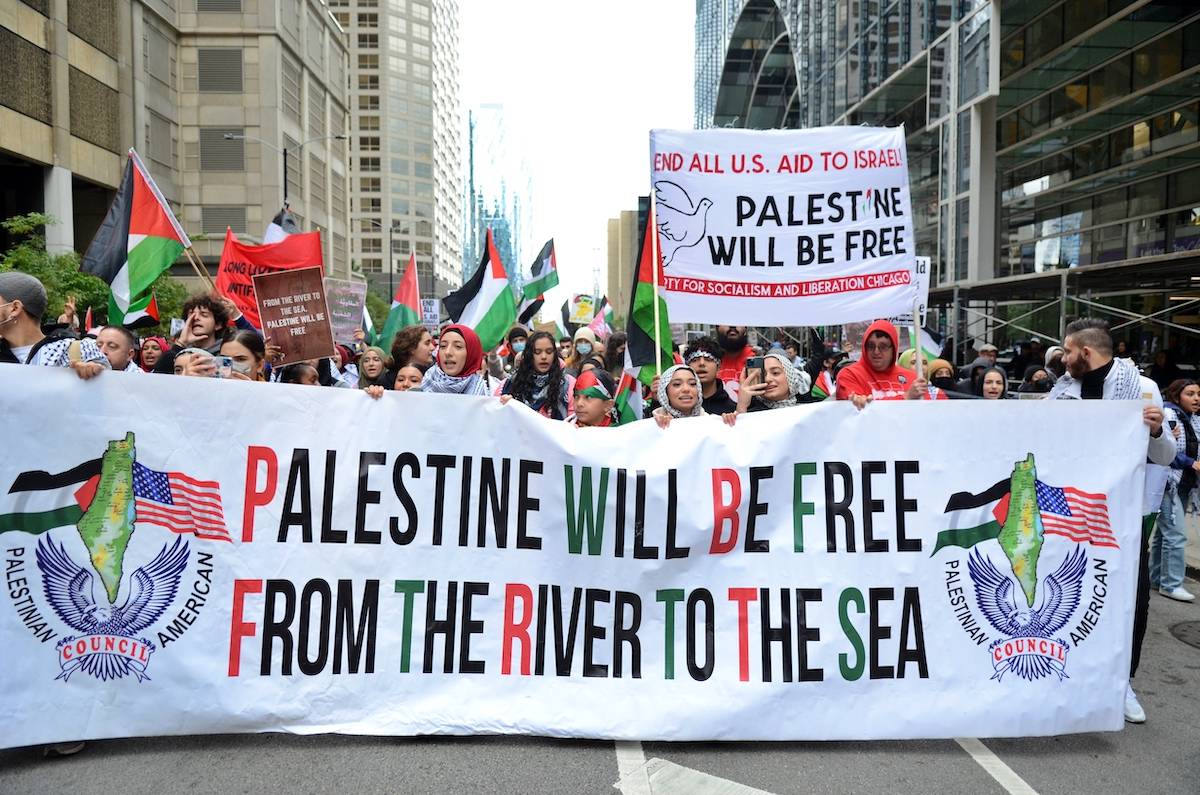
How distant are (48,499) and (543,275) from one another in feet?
39.8

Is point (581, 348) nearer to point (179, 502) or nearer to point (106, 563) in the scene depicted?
point (179, 502)

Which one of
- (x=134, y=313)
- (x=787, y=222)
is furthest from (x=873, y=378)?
(x=134, y=313)

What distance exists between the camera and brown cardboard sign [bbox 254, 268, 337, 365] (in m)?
5.88

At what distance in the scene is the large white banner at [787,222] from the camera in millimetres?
5648

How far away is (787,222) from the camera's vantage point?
5695mm

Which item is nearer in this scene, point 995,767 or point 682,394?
point 995,767

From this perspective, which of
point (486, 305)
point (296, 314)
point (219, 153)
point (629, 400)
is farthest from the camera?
point (219, 153)

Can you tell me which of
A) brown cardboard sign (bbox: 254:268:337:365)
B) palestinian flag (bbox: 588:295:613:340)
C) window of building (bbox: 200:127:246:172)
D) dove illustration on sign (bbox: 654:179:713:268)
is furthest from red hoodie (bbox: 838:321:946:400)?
window of building (bbox: 200:127:246:172)

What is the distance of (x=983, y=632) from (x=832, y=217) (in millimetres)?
2598

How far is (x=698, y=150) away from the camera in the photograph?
18.7ft

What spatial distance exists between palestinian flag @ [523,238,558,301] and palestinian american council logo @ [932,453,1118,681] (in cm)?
1155

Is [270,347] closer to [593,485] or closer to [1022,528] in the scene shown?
[593,485]

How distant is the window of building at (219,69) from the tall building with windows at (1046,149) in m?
30.1

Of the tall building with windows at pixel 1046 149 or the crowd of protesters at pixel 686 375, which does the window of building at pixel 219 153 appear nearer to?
the tall building with windows at pixel 1046 149
